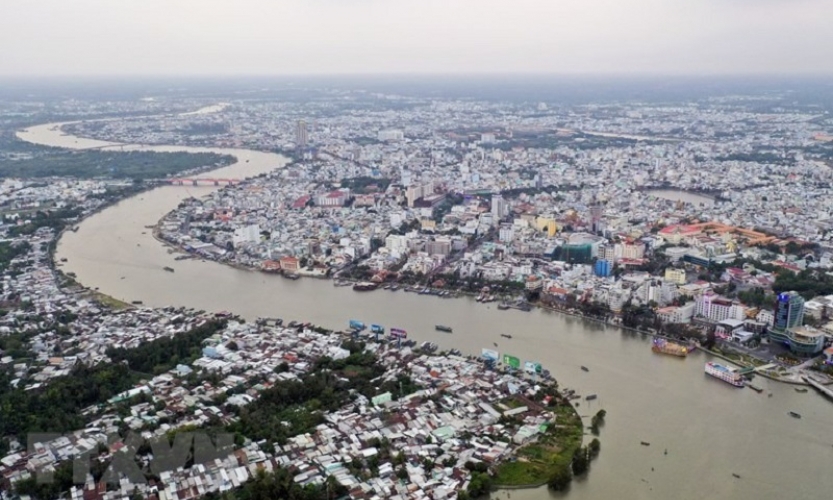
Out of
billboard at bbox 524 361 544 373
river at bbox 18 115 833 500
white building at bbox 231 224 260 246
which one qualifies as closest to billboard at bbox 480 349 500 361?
billboard at bbox 524 361 544 373

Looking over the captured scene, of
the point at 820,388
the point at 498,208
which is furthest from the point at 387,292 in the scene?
the point at 820,388

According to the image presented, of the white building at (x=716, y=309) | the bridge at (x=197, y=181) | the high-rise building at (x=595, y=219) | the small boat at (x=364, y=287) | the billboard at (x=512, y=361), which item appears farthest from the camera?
the bridge at (x=197, y=181)

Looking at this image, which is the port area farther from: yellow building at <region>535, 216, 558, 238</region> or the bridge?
the bridge

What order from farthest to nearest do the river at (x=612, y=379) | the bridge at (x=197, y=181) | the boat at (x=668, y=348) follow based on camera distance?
the bridge at (x=197, y=181)
the boat at (x=668, y=348)
the river at (x=612, y=379)

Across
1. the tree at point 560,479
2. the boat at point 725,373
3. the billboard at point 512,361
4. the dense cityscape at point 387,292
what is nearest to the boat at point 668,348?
the dense cityscape at point 387,292

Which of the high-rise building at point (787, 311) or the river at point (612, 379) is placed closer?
the river at point (612, 379)

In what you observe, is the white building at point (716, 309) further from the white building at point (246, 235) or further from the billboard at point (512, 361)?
the white building at point (246, 235)

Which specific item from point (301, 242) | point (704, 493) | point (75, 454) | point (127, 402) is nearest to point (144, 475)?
point (75, 454)

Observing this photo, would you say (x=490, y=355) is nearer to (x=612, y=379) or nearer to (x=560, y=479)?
(x=612, y=379)
